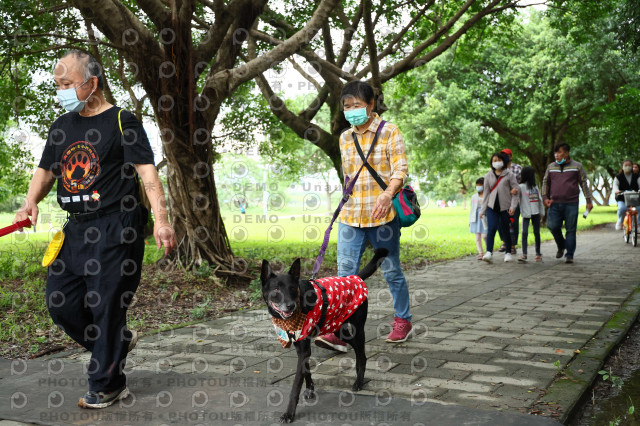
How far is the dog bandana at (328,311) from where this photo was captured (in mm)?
3676

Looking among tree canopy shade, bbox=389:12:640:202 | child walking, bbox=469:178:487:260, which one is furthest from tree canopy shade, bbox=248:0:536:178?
tree canopy shade, bbox=389:12:640:202

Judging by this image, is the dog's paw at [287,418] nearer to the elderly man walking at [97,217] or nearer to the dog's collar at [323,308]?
the dog's collar at [323,308]

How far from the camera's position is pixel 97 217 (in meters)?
3.87

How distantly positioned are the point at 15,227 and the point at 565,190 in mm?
10048

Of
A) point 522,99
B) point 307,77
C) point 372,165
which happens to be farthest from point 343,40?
point 522,99

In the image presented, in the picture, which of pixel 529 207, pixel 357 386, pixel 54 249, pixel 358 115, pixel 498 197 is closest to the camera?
pixel 54 249

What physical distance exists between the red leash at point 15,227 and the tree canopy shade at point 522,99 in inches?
910

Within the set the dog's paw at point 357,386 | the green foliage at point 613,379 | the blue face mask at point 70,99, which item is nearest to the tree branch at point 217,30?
the blue face mask at point 70,99

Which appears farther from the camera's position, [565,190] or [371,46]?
[565,190]

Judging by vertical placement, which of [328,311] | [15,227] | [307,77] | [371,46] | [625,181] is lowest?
[328,311]

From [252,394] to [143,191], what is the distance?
5.09 ft

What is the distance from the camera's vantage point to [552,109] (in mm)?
27906

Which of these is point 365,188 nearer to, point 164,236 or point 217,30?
point 164,236

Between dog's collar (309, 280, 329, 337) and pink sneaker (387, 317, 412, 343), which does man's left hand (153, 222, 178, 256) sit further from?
pink sneaker (387, 317, 412, 343)
